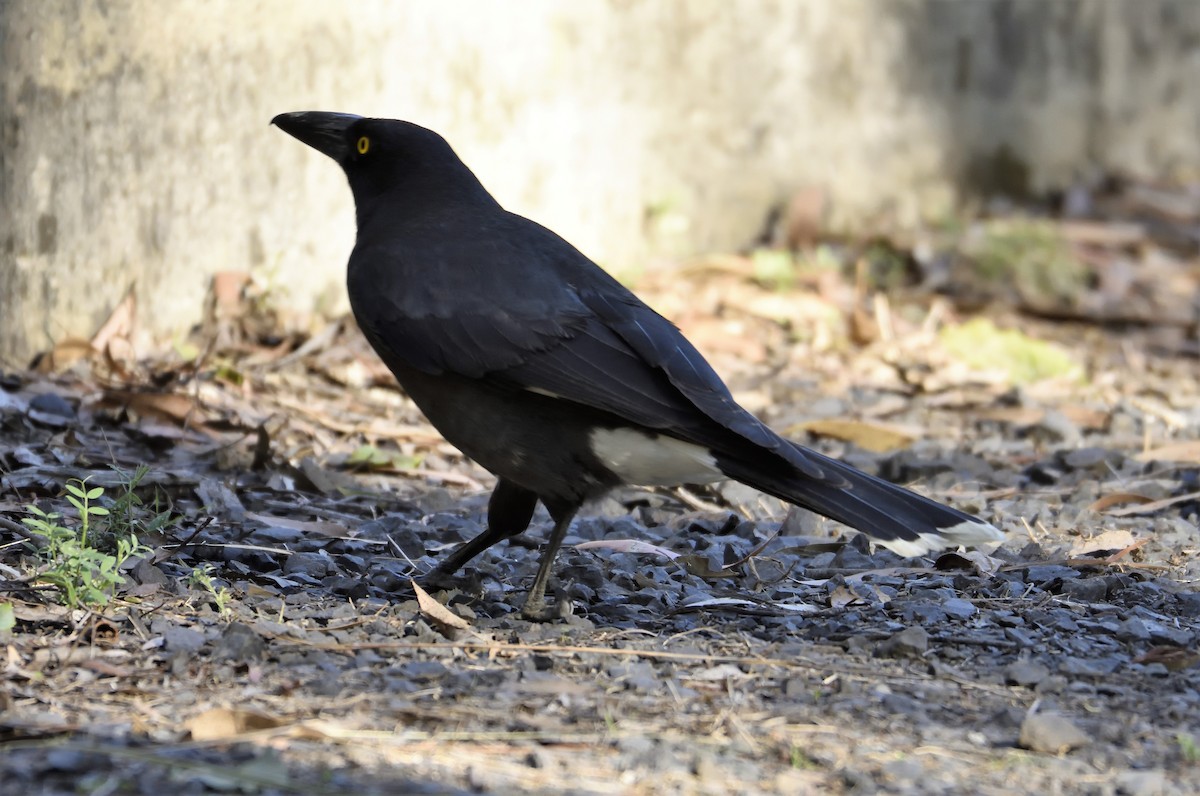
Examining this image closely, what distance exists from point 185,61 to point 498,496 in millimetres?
2537

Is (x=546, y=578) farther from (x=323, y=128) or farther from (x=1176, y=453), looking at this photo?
(x=1176, y=453)

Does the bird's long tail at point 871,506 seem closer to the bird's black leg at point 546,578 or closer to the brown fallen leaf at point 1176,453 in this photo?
the bird's black leg at point 546,578

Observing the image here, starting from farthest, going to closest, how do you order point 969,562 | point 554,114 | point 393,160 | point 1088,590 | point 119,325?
point 554,114
point 119,325
point 393,160
point 969,562
point 1088,590

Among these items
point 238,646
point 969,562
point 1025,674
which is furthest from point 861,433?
point 238,646

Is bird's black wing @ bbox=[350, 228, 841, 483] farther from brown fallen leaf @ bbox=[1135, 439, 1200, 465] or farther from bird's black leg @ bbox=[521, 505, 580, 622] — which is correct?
brown fallen leaf @ bbox=[1135, 439, 1200, 465]

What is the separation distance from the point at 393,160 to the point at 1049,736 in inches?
98.1

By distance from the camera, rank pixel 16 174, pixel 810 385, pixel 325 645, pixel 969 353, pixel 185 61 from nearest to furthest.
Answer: pixel 325 645, pixel 16 174, pixel 185 61, pixel 810 385, pixel 969 353

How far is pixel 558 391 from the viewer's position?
3.61m

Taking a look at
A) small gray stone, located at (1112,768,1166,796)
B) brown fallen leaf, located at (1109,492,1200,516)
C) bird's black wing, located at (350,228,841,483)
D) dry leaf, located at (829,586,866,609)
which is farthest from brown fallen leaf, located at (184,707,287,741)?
brown fallen leaf, located at (1109,492,1200,516)

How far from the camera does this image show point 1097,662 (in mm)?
Result: 3307

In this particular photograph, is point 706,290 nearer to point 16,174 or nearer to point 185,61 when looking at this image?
point 185,61

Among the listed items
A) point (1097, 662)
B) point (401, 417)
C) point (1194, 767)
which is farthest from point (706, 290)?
point (1194, 767)

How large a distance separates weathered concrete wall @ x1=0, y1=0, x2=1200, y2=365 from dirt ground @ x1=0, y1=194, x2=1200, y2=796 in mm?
319

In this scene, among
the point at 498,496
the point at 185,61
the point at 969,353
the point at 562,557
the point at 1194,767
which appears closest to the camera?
the point at 1194,767
